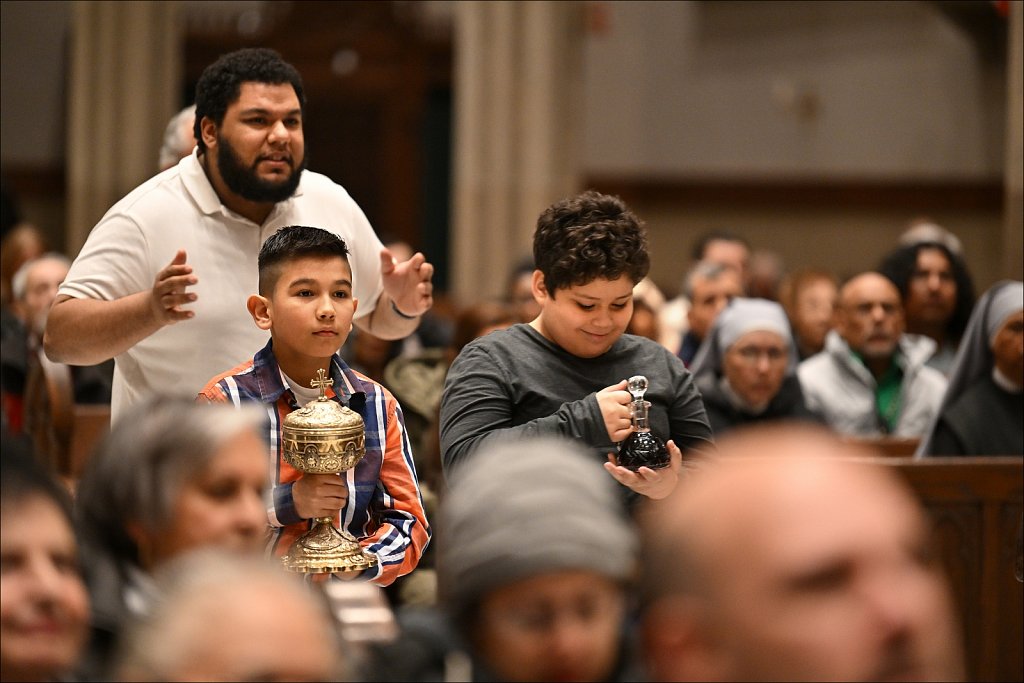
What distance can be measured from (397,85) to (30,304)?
7.98 m

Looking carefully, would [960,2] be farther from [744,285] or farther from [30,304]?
[30,304]

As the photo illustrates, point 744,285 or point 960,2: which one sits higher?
point 960,2

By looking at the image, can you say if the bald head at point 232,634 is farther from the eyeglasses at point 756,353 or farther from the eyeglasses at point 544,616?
the eyeglasses at point 756,353

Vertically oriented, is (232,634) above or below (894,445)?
above

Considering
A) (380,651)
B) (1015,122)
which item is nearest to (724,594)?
(380,651)

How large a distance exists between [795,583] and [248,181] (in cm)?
249

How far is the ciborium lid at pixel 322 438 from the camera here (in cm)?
309

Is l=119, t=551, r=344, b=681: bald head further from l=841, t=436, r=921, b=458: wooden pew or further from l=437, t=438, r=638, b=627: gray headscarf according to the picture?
l=841, t=436, r=921, b=458: wooden pew

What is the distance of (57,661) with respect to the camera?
210cm

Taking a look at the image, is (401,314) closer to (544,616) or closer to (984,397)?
(544,616)

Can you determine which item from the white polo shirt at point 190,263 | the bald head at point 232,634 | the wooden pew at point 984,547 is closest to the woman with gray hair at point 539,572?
the bald head at point 232,634

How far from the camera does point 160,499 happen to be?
2.28m

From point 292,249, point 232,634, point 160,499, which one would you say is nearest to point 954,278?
point 292,249

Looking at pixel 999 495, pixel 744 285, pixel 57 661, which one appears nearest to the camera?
pixel 57 661
